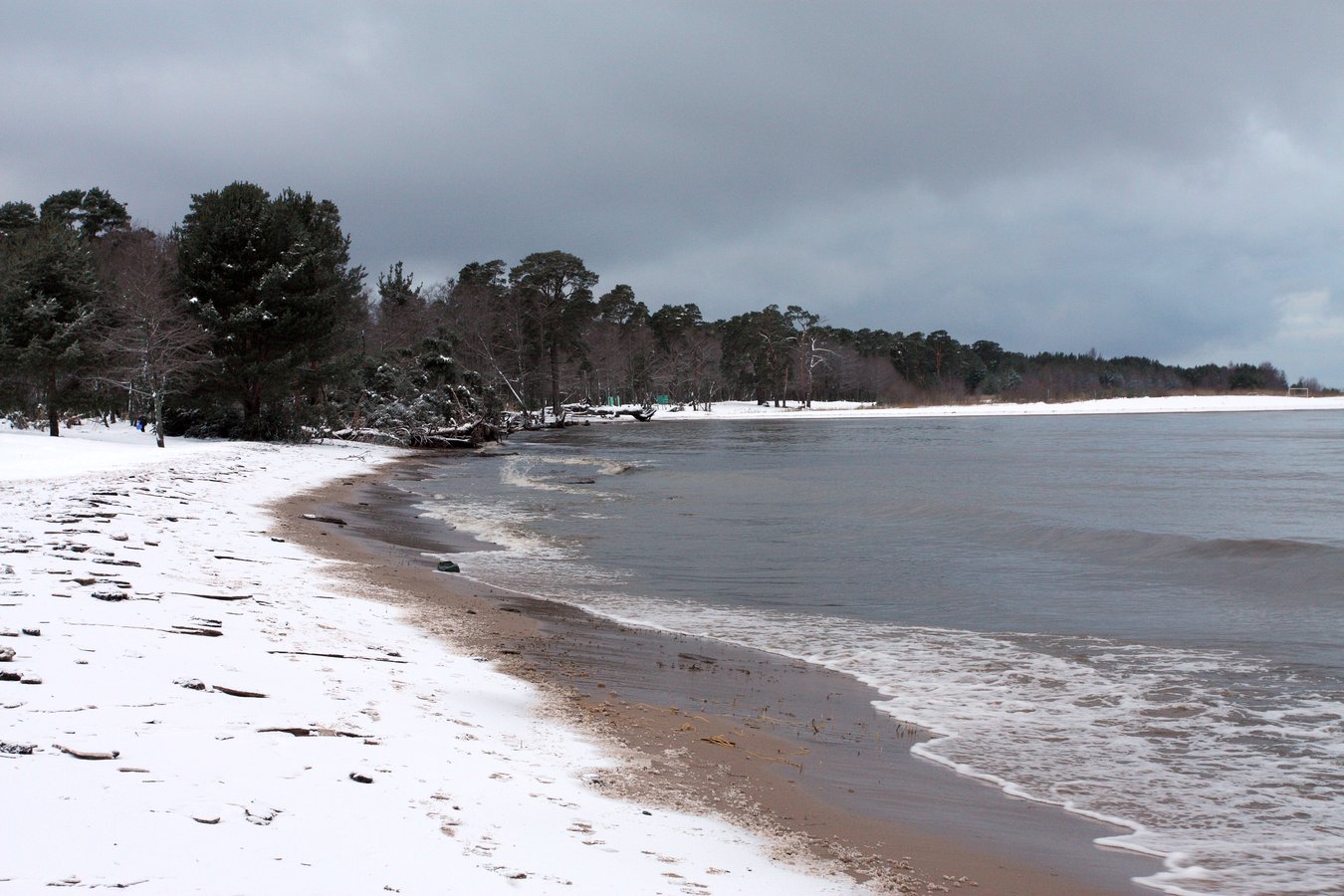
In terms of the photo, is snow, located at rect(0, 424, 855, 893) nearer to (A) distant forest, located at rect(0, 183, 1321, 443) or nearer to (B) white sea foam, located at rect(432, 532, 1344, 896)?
(B) white sea foam, located at rect(432, 532, 1344, 896)

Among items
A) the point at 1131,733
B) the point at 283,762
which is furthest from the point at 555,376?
the point at 283,762

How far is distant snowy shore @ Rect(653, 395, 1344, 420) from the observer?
102 metres

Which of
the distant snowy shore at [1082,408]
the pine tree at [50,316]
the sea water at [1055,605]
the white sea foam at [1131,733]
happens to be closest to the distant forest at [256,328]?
the pine tree at [50,316]

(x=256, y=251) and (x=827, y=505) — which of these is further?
(x=256, y=251)

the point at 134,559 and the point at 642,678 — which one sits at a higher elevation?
the point at 134,559

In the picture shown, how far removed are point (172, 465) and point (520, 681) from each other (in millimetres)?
18372

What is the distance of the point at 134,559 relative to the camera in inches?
359

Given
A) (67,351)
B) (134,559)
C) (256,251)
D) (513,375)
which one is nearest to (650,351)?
(513,375)

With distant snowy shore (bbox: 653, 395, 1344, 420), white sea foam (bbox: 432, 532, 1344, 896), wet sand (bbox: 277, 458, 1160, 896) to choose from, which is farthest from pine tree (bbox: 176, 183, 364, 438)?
distant snowy shore (bbox: 653, 395, 1344, 420)

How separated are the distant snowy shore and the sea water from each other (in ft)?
258

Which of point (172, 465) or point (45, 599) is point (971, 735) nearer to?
point (45, 599)

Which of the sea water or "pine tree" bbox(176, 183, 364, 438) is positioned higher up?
"pine tree" bbox(176, 183, 364, 438)

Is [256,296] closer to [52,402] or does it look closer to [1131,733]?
[52,402]

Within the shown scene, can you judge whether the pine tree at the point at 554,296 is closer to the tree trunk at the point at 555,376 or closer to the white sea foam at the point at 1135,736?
the tree trunk at the point at 555,376
